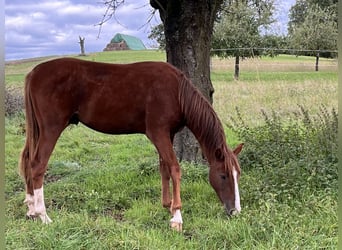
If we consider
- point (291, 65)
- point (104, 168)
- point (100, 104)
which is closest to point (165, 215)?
point (100, 104)

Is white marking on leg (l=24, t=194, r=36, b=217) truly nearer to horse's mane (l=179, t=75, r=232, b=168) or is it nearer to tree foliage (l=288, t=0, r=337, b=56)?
horse's mane (l=179, t=75, r=232, b=168)

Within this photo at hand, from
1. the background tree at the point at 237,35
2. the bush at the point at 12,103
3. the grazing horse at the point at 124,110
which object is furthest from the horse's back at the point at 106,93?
the background tree at the point at 237,35

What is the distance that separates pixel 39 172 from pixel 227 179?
1.71 metres

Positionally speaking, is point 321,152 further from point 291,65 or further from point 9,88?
point 291,65

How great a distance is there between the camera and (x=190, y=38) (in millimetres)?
5227

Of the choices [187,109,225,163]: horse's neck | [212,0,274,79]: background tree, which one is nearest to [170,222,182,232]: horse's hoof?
[187,109,225,163]: horse's neck

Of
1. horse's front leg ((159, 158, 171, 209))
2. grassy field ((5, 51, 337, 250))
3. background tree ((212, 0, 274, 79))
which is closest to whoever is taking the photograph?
grassy field ((5, 51, 337, 250))

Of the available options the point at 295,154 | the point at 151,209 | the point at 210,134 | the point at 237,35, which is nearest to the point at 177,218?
the point at 151,209

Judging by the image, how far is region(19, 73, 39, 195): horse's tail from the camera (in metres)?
3.81

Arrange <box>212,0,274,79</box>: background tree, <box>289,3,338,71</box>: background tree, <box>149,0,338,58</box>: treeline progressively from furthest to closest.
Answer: <box>212,0,274,79</box>: background tree
<box>149,0,338,58</box>: treeline
<box>289,3,338,71</box>: background tree

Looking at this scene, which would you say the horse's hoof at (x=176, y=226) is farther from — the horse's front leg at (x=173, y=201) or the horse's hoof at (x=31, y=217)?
the horse's hoof at (x=31, y=217)

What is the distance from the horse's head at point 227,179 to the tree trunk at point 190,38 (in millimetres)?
1906

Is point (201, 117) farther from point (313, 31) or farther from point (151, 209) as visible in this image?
point (313, 31)

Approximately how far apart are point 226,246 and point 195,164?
2.40 m
